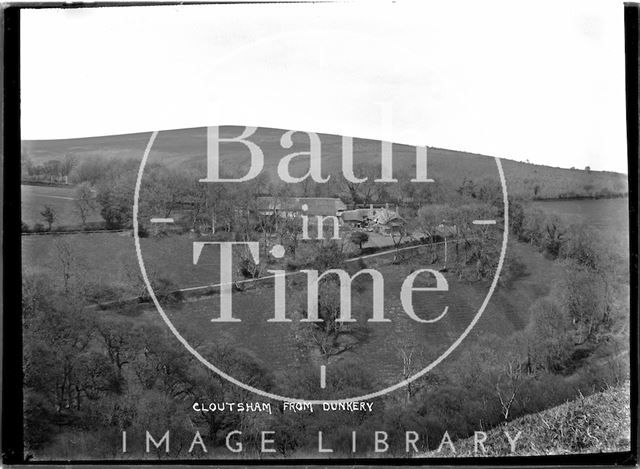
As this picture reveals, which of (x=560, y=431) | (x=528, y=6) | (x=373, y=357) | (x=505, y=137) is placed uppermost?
(x=528, y=6)

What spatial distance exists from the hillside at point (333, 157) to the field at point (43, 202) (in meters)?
0.16

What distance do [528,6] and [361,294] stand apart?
1742mm

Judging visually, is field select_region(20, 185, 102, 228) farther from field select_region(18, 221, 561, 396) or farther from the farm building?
the farm building

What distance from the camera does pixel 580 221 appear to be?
4461mm

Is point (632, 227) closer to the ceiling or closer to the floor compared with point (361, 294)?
closer to the ceiling

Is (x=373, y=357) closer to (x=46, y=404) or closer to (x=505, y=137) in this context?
(x=505, y=137)

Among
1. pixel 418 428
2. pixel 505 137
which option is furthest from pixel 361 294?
pixel 505 137

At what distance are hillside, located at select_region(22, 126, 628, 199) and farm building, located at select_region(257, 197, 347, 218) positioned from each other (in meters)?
0.14

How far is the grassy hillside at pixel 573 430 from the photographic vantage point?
14.5 feet

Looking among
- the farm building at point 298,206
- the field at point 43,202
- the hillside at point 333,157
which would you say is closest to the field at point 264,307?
the field at point 43,202

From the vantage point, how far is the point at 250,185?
4434 millimetres

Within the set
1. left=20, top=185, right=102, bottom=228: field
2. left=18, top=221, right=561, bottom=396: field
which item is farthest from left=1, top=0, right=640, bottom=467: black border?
left=18, top=221, right=561, bottom=396: field

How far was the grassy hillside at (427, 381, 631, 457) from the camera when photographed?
441cm

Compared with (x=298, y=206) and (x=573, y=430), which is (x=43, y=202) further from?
(x=573, y=430)
